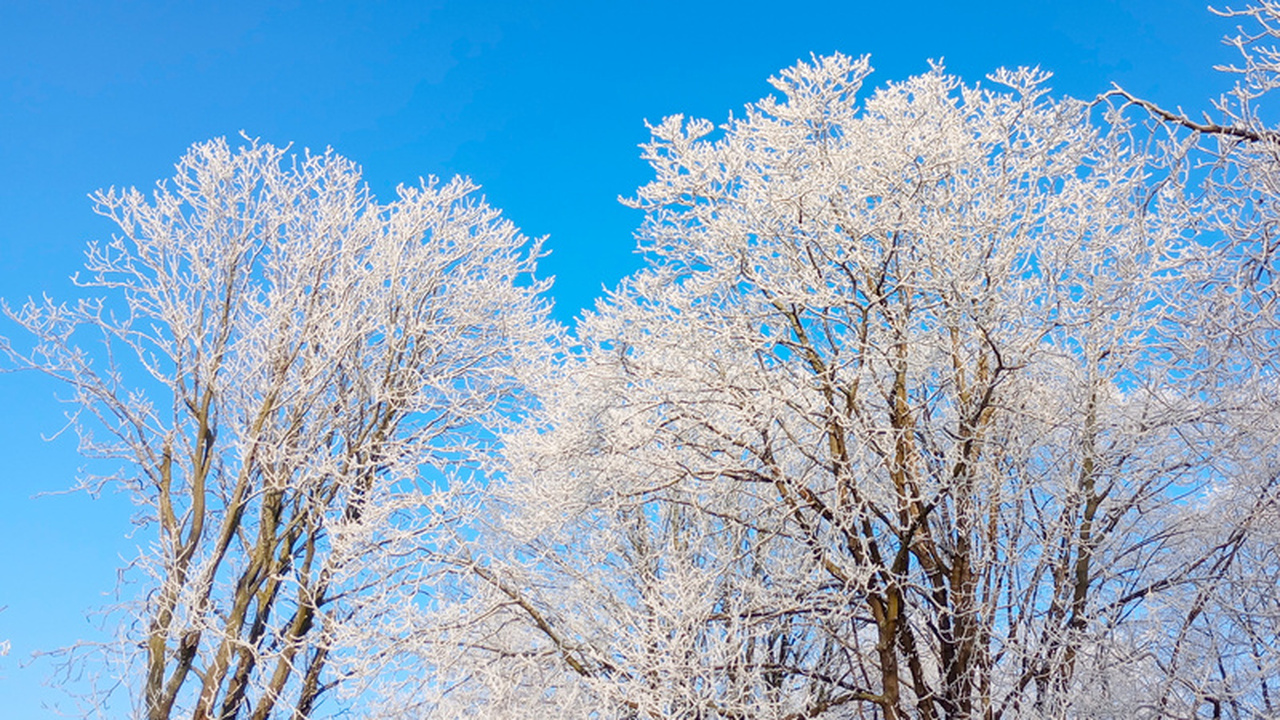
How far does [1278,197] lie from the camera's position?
13.4 ft

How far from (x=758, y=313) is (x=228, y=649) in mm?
4584

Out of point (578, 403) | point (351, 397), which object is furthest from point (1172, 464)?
point (351, 397)

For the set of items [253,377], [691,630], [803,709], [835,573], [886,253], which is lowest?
[803,709]

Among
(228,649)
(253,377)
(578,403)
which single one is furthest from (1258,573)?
(253,377)

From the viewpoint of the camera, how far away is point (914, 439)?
656 centimetres

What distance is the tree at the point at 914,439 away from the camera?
6.18 metres

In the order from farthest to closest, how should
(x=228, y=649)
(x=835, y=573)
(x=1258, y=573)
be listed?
(x=228, y=649), (x=835, y=573), (x=1258, y=573)

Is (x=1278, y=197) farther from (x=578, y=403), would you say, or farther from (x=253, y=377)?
(x=253, y=377)

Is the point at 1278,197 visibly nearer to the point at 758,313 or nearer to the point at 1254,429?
the point at 1254,429

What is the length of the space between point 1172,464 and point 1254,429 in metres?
1.39

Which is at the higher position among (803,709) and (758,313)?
(758,313)

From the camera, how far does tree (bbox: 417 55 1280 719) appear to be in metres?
6.18

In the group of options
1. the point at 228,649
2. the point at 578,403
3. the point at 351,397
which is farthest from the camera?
the point at 351,397

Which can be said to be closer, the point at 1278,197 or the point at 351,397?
the point at 1278,197
